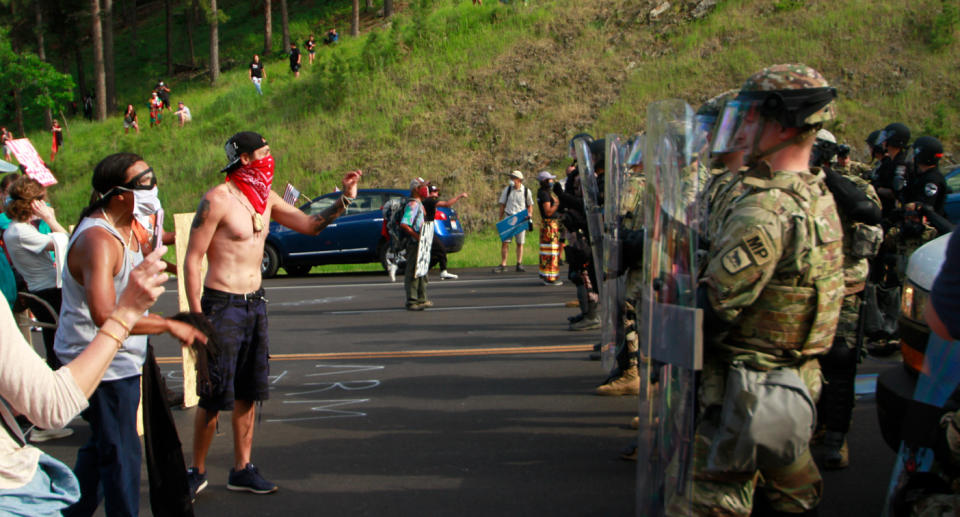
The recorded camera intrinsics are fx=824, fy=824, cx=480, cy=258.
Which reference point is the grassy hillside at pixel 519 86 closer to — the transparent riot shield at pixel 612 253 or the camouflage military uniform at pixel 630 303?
the camouflage military uniform at pixel 630 303

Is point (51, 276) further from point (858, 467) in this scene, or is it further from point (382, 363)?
point (858, 467)

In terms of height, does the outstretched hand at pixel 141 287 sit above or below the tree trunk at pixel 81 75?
below

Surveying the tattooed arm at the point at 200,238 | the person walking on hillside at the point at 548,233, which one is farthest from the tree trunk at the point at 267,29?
the tattooed arm at the point at 200,238

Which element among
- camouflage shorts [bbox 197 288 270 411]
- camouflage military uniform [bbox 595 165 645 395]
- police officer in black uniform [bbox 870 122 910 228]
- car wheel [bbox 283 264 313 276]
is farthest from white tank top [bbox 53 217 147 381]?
car wheel [bbox 283 264 313 276]

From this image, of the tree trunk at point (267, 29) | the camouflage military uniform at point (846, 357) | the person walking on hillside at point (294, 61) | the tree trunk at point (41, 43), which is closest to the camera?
the camouflage military uniform at point (846, 357)

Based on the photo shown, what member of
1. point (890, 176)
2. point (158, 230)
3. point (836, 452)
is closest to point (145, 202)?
point (158, 230)

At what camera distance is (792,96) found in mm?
2871

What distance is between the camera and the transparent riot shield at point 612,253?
4.36m

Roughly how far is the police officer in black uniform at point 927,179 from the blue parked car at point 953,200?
135 inches

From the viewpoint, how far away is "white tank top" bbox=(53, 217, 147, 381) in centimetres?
372

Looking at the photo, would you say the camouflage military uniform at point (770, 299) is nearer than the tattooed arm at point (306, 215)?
Yes

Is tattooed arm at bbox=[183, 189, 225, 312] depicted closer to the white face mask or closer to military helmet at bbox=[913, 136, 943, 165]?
the white face mask

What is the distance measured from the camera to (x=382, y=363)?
8289 mm

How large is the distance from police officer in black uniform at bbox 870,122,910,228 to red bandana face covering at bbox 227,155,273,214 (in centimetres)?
595
